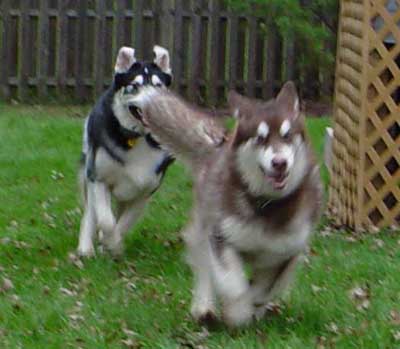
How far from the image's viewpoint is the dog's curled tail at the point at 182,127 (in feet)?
21.2

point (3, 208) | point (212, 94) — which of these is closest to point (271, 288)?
point (3, 208)

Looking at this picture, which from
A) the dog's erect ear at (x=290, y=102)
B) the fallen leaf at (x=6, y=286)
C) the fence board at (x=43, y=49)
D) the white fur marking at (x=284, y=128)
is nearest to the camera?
the white fur marking at (x=284, y=128)

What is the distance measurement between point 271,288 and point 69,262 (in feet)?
6.44

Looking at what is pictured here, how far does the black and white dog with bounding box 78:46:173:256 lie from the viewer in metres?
7.87

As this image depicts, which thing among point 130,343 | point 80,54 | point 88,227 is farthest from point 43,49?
point 130,343

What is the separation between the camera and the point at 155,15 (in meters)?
15.2

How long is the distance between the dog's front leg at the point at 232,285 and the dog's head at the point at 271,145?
0.34 m

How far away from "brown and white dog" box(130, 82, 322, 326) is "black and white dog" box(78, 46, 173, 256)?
1774mm

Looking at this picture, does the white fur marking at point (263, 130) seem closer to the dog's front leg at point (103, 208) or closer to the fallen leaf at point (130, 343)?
the fallen leaf at point (130, 343)

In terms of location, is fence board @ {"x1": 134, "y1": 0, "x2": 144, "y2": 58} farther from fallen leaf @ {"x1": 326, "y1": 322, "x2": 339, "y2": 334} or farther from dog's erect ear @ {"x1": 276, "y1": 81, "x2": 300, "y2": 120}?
fallen leaf @ {"x1": 326, "y1": 322, "x2": 339, "y2": 334}

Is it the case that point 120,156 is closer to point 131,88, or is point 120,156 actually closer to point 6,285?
point 131,88

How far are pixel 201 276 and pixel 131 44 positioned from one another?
30.8ft

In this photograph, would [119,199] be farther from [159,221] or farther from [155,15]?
[155,15]

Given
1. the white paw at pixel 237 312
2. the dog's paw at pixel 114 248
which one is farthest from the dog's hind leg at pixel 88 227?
the white paw at pixel 237 312
